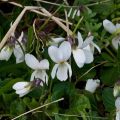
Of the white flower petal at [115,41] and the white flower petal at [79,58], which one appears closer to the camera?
the white flower petal at [79,58]

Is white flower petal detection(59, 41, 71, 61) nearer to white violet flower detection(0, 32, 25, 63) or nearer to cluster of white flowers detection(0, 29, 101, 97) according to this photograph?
cluster of white flowers detection(0, 29, 101, 97)

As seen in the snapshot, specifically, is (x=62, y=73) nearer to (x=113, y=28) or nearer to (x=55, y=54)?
(x=55, y=54)

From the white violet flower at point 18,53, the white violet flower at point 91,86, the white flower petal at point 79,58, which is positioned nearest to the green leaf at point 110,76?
the white violet flower at point 91,86

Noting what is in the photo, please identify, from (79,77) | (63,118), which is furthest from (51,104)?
(79,77)

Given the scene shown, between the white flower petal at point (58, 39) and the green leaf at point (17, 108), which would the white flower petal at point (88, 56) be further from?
the green leaf at point (17, 108)

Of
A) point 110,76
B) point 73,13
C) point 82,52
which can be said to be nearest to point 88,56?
point 82,52

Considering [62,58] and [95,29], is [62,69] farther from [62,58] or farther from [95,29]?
[95,29]
